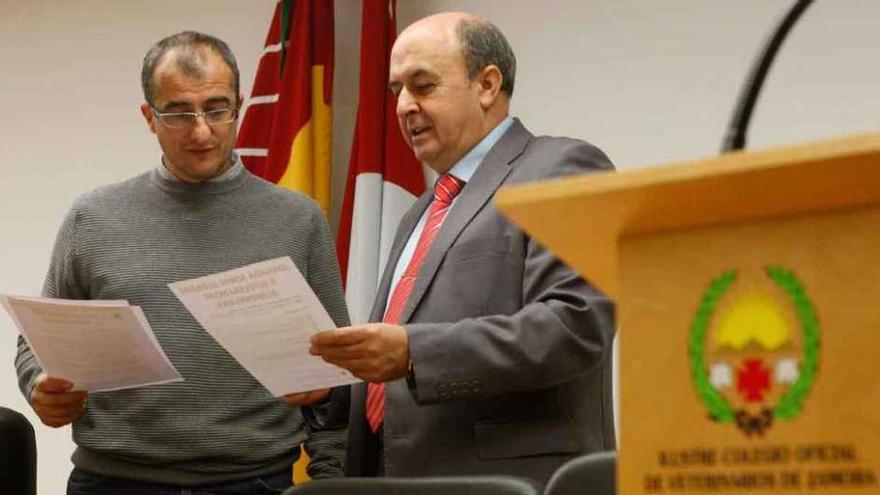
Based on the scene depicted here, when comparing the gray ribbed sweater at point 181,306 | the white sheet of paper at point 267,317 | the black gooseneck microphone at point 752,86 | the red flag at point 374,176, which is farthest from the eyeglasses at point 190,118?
the black gooseneck microphone at point 752,86

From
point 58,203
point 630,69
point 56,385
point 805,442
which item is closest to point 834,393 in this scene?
point 805,442

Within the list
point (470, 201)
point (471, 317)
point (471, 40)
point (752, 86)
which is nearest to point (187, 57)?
point (471, 40)

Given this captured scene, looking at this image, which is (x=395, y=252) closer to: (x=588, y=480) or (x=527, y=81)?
(x=588, y=480)

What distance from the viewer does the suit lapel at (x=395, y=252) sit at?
9.26 ft

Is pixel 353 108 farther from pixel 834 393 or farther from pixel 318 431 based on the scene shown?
pixel 834 393

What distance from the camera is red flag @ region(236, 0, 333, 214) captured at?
4203mm

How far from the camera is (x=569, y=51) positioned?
4012 mm

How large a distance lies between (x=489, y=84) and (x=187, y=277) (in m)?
0.78

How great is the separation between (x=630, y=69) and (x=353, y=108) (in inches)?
38.9

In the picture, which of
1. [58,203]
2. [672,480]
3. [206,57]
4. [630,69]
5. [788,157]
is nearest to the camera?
[788,157]

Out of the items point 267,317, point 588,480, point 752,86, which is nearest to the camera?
point 752,86

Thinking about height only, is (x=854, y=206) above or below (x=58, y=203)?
below

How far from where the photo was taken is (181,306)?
9.21ft

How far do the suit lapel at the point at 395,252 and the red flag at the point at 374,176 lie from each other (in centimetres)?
111
